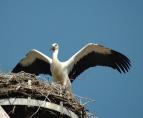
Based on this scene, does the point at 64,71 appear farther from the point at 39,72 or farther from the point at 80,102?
the point at 80,102

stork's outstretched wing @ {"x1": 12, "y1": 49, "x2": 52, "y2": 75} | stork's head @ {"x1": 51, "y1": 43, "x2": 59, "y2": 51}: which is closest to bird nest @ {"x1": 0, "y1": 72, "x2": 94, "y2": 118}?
stork's outstretched wing @ {"x1": 12, "y1": 49, "x2": 52, "y2": 75}

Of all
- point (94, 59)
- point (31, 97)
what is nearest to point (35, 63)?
point (94, 59)

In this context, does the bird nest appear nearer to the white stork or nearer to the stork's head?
the white stork

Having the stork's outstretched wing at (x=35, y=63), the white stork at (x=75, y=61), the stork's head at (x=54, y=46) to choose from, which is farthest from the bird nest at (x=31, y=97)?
the stork's head at (x=54, y=46)

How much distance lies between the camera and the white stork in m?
13.1

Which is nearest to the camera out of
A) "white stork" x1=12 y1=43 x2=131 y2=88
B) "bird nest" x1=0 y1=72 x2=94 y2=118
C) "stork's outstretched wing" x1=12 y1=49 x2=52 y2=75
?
"bird nest" x1=0 y1=72 x2=94 y2=118

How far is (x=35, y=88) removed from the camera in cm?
992

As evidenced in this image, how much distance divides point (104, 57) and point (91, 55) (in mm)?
373

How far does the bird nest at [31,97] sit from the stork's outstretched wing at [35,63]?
122 inches

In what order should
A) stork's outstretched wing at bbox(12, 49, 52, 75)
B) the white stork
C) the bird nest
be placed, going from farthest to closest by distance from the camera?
stork's outstretched wing at bbox(12, 49, 52, 75) → the white stork → the bird nest

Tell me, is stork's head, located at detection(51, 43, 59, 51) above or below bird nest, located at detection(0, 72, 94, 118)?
above

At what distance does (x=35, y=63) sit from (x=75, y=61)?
1.16 metres

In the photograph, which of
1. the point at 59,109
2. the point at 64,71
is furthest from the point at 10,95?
the point at 64,71

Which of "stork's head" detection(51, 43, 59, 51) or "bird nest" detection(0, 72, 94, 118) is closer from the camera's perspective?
"bird nest" detection(0, 72, 94, 118)
